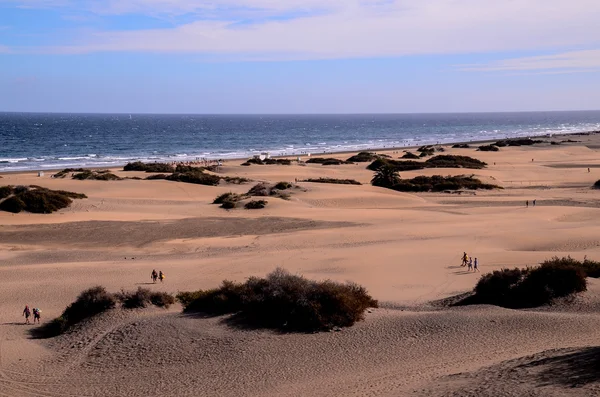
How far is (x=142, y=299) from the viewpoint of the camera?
688 inches

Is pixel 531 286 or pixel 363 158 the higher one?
pixel 363 158

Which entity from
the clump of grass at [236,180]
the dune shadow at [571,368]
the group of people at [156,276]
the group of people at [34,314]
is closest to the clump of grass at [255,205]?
the clump of grass at [236,180]

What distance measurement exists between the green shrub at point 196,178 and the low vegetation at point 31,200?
12577 mm

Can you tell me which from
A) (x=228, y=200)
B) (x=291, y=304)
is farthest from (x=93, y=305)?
(x=228, y=200)

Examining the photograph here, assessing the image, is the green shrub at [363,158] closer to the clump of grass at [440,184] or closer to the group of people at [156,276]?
the clump of grass at [440,184]

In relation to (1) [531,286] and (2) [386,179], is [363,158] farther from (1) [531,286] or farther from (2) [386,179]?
(1) [531,286]

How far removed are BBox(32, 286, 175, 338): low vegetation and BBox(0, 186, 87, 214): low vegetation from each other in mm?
18376

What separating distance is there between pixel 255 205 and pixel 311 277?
15977mm

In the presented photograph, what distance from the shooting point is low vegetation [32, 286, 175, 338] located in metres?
16.8

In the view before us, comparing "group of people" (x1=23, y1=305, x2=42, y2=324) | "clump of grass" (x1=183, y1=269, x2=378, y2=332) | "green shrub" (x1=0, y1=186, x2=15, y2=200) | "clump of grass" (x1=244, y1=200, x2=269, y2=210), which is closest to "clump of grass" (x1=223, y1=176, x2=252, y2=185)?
"clump of grass" (x1=244, y1=200, x2=269, y2=210)

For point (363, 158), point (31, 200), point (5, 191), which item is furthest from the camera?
point (363, 158)

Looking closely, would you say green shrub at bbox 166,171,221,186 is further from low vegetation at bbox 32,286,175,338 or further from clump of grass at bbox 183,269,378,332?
clump of grass at bbox 183,269,378,332

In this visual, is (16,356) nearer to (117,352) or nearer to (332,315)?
(117,352)

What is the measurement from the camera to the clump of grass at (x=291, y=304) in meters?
15.4
